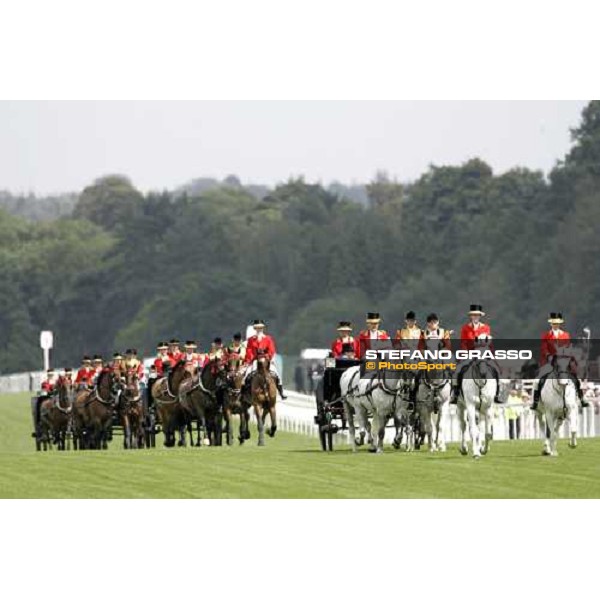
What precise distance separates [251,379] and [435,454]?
7031mm

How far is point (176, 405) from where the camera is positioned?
48.8 meters

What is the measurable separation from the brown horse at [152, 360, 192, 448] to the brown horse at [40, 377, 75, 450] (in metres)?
3.36

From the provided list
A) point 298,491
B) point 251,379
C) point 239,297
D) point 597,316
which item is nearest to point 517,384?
point 251,379

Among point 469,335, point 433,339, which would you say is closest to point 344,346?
point 433,339

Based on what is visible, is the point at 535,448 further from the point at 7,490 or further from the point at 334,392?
the point at 7,490

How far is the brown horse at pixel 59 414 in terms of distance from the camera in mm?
52938

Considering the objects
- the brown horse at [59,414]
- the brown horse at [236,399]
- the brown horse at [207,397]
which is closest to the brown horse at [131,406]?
the brown horse at [207,397]

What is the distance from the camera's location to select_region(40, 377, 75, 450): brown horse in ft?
174

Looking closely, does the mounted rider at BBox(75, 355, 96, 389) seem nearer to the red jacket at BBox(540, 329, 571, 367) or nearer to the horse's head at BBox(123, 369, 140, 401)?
the horse's head at BBox(123, 369, 140, 401)

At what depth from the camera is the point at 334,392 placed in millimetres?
41406

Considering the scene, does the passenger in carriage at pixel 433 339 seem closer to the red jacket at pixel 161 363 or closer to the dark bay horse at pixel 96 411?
the dark bay horse at pixel 96 411

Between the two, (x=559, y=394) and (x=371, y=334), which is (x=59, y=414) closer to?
(x=371, y=334)

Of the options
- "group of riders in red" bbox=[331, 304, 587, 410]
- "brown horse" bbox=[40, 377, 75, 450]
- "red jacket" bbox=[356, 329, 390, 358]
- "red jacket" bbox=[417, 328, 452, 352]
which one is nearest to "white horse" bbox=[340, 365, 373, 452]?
"red jacket" bbox=[356, 329, 390, 358]

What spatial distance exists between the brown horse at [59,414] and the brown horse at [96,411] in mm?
1236
